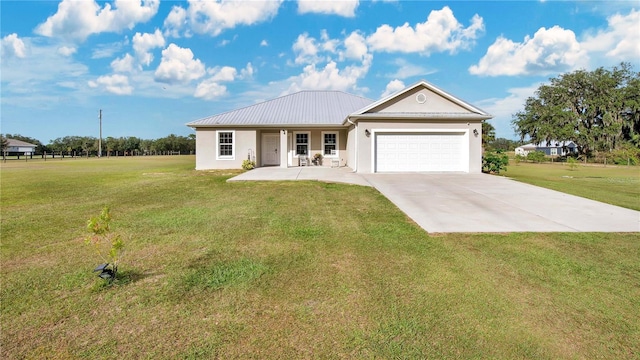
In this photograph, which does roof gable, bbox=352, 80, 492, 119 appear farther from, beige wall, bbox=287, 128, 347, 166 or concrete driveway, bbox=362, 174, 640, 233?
concrete driveway, bbox=362, 174, 640, 233

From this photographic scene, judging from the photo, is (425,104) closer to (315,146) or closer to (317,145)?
(317,145)

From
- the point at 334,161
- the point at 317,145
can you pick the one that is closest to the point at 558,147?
the point at 334,161

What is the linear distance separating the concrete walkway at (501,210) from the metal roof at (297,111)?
381 inches

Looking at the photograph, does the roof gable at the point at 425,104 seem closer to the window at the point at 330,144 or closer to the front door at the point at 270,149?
the window at the point at 330,144

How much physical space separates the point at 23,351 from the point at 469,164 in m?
17.2

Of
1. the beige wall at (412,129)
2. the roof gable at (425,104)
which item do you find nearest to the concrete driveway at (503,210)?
the beige wall at (412,129)

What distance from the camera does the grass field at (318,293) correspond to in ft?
9.21

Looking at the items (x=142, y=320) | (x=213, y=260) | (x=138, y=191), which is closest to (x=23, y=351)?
(x=142, y=320)

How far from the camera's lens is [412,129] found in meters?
16.7

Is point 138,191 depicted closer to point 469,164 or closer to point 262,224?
point 262,224

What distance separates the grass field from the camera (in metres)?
2.81

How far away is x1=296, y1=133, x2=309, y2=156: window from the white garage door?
577cm

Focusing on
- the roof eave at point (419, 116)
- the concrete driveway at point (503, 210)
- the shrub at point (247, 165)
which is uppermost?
the roof eave at point (419, 116)

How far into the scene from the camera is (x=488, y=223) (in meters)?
6.78
